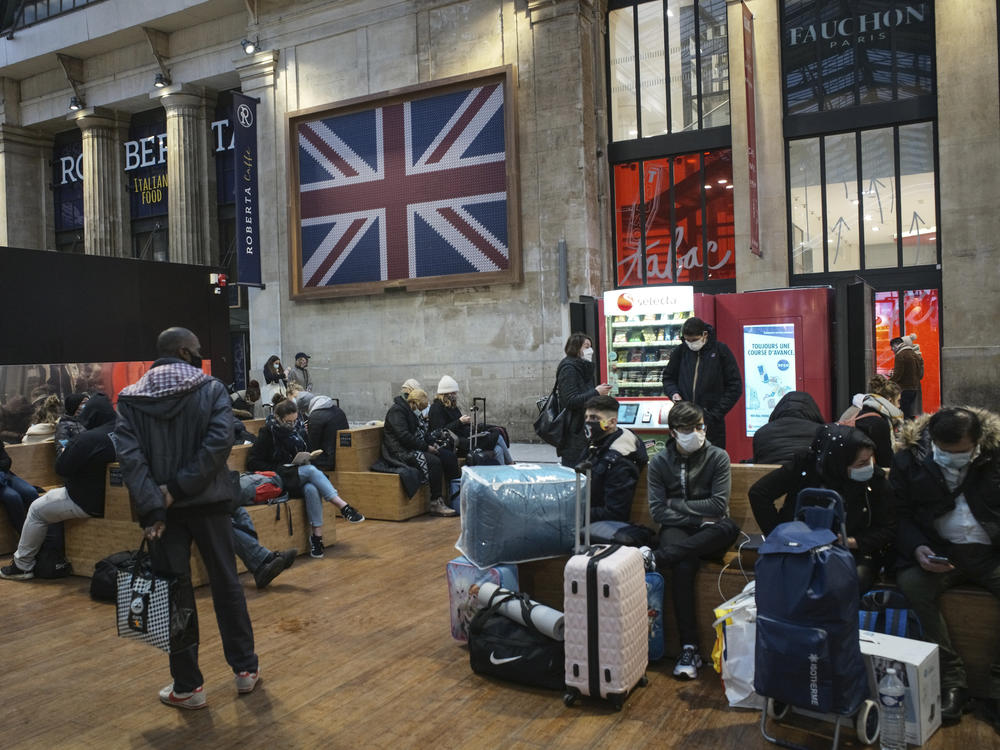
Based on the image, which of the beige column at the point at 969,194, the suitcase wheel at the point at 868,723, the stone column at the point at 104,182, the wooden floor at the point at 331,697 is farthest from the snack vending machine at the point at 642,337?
the stone column at the point at 104,182

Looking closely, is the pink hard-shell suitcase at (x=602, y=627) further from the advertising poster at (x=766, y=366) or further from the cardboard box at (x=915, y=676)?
the advertising poster at (x=766, y=366)

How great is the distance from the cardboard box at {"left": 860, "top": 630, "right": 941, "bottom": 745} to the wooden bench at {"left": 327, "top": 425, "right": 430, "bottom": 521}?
587cm

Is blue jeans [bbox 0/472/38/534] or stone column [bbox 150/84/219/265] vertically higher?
stone column [bbox 150/84/219/265]

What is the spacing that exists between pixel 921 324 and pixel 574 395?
362 inches

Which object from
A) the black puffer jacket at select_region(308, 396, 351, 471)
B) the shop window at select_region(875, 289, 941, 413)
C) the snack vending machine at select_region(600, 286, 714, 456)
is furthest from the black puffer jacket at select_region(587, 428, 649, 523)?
the shop window at select_region(875, 289, 941, 413)

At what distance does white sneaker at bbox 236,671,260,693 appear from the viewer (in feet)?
14.2

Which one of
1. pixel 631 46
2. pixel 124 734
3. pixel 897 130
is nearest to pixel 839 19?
pixel 897 130

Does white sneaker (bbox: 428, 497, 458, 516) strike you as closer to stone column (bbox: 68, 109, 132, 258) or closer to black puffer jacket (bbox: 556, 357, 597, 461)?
black puffer jacket (bbox: 556, 357, 597, 461)

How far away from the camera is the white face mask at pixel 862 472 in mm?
4129

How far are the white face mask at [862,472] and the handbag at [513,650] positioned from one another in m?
1.68

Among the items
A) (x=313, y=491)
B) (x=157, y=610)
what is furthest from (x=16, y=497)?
(x=157, y=610)

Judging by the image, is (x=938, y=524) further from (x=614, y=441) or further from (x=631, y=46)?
(x=631, y=46)

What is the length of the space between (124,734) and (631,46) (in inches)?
592

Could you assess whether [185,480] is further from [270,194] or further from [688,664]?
[270,194]
